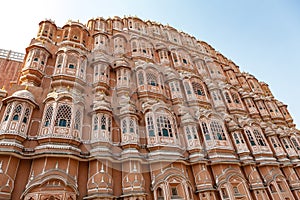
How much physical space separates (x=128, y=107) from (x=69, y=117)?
184 inches

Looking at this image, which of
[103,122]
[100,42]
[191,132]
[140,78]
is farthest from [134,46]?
[191,132]

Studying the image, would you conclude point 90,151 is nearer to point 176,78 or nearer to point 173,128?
point 173,128

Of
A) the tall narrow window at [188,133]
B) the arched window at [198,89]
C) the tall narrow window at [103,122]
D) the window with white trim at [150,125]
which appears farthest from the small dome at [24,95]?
the arched window at [198,89]

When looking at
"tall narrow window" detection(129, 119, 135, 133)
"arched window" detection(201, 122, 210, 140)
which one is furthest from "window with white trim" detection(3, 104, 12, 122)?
"arched window" detection(201, 122, 210, 140)

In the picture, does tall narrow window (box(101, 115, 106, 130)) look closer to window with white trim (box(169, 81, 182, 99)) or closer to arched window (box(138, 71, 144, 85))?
arched window (box(138, 71, 144, 85))

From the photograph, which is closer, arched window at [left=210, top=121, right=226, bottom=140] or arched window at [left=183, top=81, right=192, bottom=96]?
arched window at [left=210, top=121, right=226, bottom=140]

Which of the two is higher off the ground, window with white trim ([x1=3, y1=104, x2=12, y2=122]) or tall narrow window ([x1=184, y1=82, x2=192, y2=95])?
tall narrow window ([x1=184, y1=82, x2=192, y2=95])

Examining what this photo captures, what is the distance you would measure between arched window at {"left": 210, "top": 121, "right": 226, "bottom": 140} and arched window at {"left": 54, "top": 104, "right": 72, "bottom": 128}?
1277cm

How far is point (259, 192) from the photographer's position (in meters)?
16.3

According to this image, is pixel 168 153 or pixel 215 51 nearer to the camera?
pixel 168 153

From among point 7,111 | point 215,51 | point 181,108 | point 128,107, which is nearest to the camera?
point 7,111

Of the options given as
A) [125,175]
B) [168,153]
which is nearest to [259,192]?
[168,153]

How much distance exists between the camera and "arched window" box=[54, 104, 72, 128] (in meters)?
13.1

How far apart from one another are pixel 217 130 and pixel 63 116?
13.9 meters
